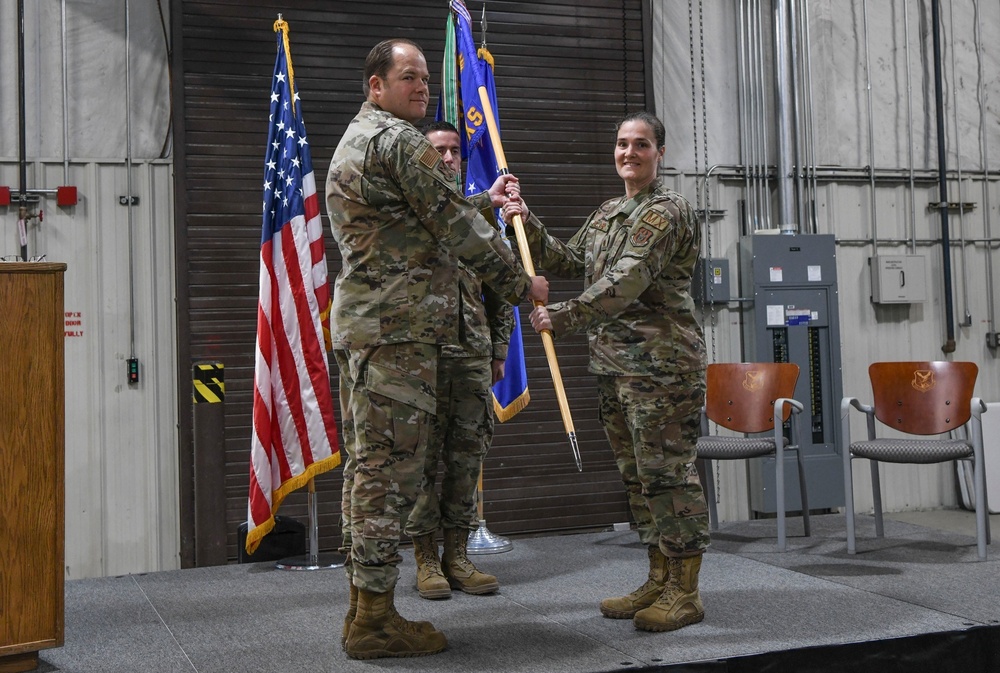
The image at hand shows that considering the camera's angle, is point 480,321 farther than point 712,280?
No

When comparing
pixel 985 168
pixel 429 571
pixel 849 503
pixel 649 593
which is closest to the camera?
pixel 649 593

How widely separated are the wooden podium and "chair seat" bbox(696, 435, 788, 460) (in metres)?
2.91

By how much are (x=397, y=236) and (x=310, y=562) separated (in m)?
2.15

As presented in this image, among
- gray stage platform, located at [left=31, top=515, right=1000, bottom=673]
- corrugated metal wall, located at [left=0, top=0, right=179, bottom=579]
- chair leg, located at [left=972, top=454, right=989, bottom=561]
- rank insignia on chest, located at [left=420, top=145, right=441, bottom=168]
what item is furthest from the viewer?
corrugated metal wall, located at [left=0, top=0, right=179, bottom=579]

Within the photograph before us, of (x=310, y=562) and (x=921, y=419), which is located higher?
(x=921, y=419)

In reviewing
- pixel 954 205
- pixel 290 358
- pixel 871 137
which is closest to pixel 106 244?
pixel 290 358

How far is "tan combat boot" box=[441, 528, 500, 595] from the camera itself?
360 cm

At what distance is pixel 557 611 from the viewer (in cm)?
329

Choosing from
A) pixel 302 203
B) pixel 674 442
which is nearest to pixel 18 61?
pixel 302 203

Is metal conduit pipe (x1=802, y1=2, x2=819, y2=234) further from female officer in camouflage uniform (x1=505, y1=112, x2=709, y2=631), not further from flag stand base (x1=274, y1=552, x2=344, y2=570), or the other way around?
flag stand base (x1=274, y1=552, x2=344, y2=570)

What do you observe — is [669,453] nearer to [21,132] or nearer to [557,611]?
[557,611]

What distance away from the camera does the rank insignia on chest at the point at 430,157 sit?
261 cm

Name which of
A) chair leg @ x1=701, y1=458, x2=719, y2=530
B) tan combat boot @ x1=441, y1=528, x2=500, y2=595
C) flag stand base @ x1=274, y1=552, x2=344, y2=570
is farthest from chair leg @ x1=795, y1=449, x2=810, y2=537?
flag stand base @ x1=274, y1=552, x2=344, y2=570

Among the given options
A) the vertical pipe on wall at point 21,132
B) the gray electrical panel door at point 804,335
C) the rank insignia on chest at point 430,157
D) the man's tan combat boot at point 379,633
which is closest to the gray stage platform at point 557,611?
the man's tan combat boot at point 379,633
